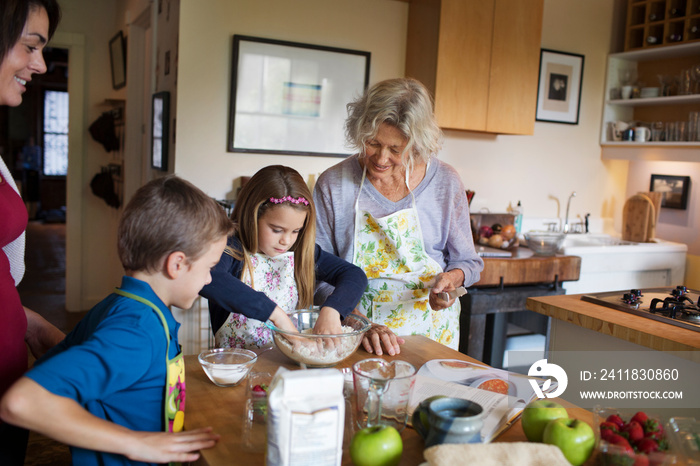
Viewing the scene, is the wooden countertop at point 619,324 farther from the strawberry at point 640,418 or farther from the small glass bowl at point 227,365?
the small glass bowl at point 227,365

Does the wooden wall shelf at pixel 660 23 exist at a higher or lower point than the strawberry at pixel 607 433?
higher

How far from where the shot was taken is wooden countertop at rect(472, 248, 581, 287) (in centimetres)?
297

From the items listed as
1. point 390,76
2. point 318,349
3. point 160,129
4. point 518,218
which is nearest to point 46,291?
point 160,129

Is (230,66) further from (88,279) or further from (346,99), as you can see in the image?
(88,279)

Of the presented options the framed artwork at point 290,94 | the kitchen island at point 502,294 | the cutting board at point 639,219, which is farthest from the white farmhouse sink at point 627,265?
the framed artwork at point 290,94

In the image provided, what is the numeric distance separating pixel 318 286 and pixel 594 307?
100 centimetres

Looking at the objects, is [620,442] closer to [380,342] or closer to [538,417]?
[538,417]

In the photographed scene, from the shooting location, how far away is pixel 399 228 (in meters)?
1.91

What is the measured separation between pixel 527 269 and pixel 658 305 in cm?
98

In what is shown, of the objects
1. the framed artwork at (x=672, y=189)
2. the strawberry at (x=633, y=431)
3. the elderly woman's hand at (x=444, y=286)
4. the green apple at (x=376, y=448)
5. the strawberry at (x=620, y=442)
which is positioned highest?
the framed artwork at (x=672, y=189)

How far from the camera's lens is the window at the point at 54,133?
11188mm

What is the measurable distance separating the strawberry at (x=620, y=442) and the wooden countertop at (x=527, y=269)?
201 cm

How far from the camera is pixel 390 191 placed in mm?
1967

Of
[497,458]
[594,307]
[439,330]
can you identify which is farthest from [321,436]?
[594,307]
